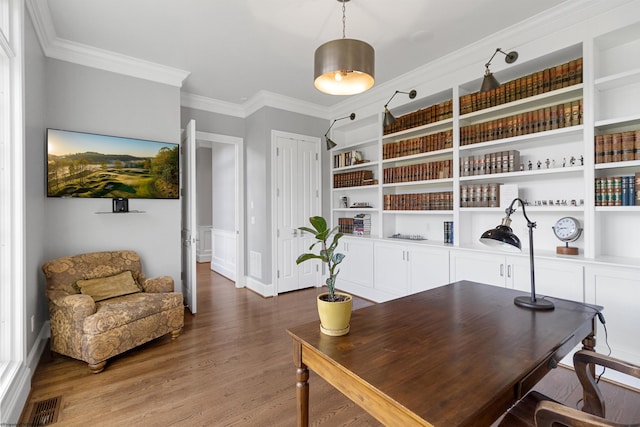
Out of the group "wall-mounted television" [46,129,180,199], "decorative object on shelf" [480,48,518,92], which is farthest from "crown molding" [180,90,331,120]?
"decorative object on shelf" [480,48,518,92]

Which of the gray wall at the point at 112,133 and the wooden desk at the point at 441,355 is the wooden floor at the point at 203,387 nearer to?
the wooden desk at the point at 441,355

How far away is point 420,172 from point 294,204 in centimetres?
191

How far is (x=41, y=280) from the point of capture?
2.79m

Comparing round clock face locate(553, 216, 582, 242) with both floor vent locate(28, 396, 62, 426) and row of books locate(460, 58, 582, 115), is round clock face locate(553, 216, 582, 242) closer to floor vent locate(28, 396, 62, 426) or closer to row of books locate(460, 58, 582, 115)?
row of books locate(460, 58, 582, 115)

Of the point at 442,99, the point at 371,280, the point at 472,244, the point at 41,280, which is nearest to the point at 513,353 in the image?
the point at 472,244

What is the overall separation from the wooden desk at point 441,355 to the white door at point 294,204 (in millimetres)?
2963

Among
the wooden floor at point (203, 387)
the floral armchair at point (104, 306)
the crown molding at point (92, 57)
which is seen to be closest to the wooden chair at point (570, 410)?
the wooden floor at point (203, 387)

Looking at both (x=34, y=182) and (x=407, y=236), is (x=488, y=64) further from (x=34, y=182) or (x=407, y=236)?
(x=34, y=182)

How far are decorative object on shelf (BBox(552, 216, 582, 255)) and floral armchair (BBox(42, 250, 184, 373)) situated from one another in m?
3.53

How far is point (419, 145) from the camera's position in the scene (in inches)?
144

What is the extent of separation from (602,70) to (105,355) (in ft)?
15.5

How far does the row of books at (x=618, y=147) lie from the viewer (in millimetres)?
2197

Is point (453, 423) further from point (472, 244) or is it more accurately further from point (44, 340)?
point (44, 340)

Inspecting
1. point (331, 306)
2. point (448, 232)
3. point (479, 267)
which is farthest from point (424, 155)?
point (331, 306)
